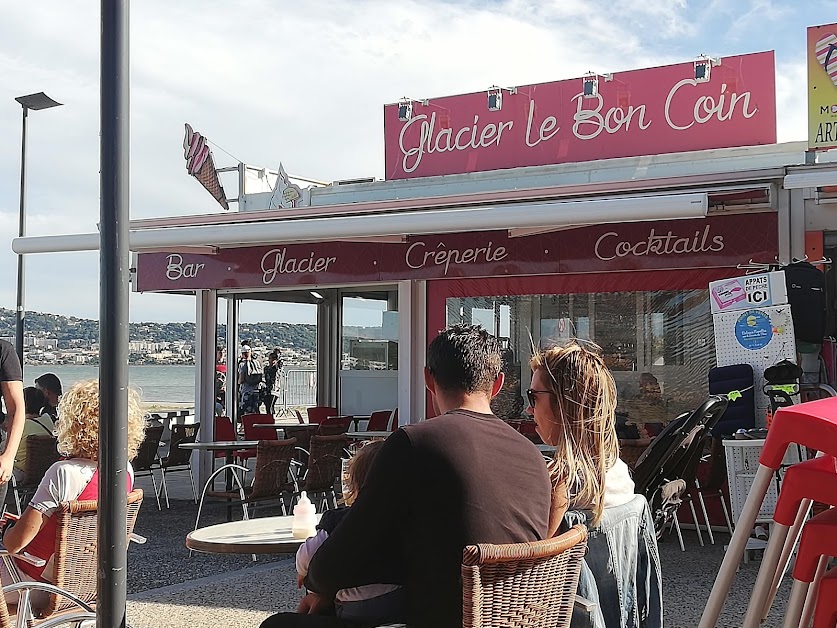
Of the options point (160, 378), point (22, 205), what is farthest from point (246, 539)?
point (160, 378)

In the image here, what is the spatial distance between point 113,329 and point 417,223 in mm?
5393

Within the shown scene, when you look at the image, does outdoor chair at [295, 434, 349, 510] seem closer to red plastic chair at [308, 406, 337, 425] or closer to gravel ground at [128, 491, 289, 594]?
gravel ground at [128, 491, 289, 594]

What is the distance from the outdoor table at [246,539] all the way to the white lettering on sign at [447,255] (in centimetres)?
495

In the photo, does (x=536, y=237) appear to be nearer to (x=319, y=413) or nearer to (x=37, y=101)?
(x=319, y=413)

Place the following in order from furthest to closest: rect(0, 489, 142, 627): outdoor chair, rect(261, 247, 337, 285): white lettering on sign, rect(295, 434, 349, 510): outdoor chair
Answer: rect(261, 247, 337, 285): white lettering on sign
rect(295, 434, 349, 510): outdoor chair
rect(0, 489, 142, 627): outdoor chair

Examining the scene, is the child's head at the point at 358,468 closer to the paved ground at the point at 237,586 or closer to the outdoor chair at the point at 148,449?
the paved ground at the point at 237,586

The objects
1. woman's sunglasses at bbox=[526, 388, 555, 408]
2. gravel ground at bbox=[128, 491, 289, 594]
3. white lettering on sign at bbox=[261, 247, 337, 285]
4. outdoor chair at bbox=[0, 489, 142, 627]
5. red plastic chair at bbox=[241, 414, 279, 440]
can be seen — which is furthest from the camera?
red plastic chair at bbox=[241, 414, 279, 440]

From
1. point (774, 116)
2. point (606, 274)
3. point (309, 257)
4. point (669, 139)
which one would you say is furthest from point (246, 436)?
point (774, 116)

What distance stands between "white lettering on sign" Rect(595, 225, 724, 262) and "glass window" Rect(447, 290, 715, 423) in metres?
0.36

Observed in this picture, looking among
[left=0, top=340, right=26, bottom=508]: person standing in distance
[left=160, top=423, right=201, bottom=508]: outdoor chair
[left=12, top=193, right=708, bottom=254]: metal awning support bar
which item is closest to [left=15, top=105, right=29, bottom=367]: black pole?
Result: [left=12, top=193, right=708, bottom=254]: metal awning support bar

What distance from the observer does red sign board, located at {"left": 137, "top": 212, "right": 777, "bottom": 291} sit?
7828 mm

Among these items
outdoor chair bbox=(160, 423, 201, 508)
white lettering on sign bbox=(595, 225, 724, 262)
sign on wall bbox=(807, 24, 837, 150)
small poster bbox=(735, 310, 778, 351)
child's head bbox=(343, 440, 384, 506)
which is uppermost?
sign on wall bbox=(807, 24, 837, 150)

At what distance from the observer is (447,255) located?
29.5ft

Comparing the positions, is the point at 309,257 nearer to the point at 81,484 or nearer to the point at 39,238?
the point at 39,238
